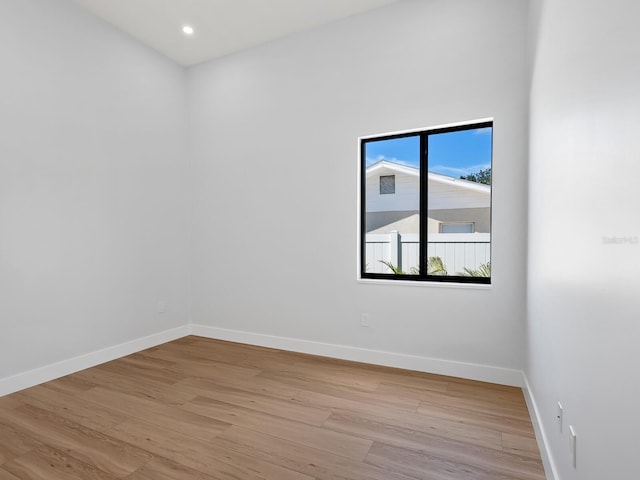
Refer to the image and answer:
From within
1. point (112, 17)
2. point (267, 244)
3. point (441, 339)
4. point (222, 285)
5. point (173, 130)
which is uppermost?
point (112, 17)

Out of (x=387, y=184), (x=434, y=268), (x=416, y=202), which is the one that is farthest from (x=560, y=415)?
(x=387, y=184)

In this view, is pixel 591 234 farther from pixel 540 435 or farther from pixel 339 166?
pixel 339 166

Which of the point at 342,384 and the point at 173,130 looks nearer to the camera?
the point at 342,384

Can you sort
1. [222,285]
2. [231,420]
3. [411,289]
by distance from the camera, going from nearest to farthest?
[231,420]
[411,289]
[222,285]

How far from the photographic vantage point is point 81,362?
124 inches

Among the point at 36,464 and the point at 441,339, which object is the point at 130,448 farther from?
the point at 441,339

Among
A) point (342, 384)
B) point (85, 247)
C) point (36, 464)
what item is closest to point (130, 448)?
point (36, 464)

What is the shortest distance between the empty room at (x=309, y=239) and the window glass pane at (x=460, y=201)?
18 millimetres

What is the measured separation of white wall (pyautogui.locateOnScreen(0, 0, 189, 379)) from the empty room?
0.07 ft

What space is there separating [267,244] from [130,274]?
146 centimetres

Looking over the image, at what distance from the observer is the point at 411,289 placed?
10.1ft

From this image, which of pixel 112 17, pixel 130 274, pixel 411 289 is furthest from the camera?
pixel 130 274

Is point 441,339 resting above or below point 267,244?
below

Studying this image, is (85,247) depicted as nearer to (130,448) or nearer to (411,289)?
(130,448)
